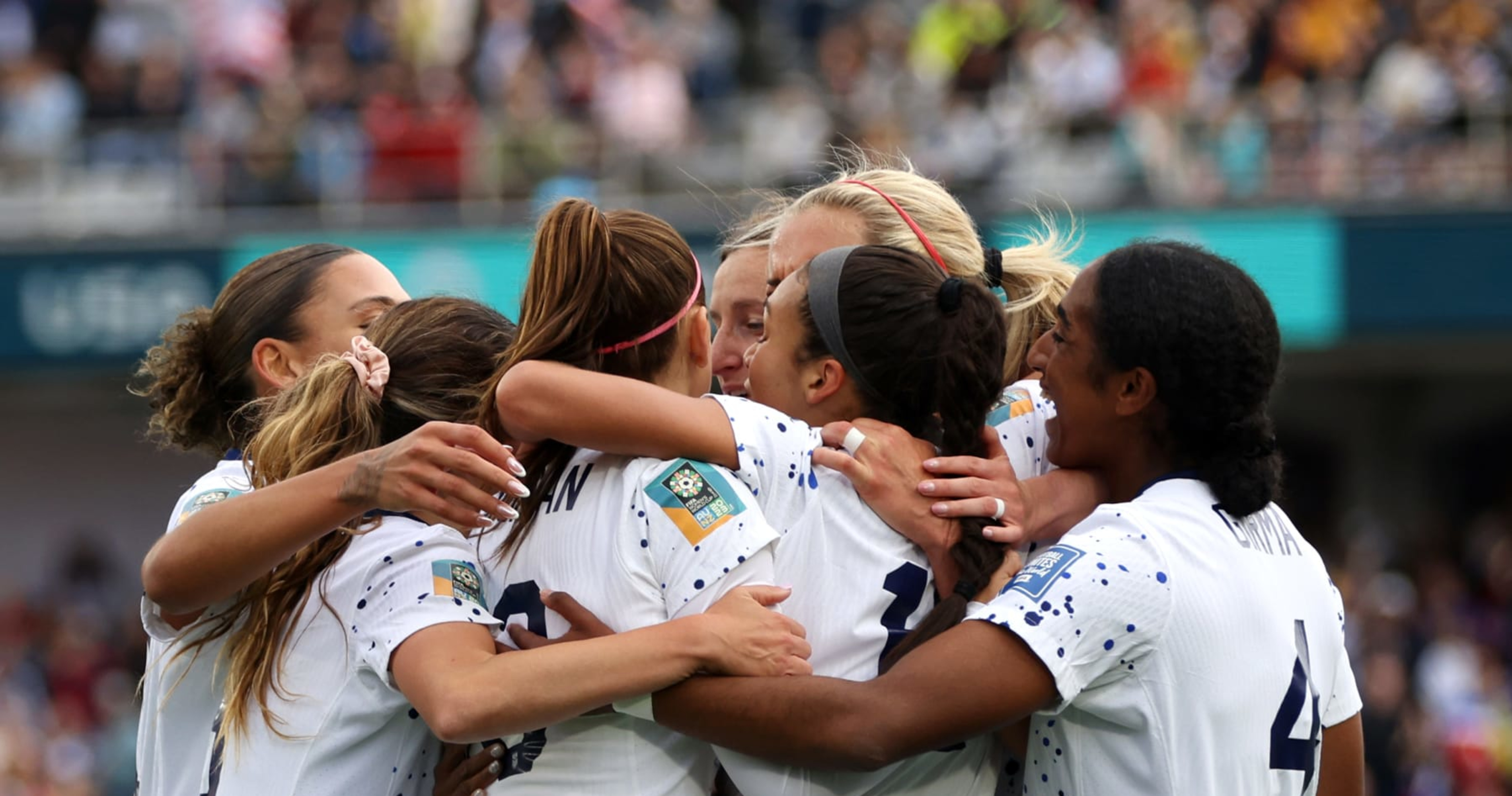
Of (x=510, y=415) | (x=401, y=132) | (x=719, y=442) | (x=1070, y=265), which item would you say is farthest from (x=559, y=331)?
(x=401, y=132)

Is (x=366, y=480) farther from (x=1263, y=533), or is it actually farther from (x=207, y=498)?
(x=1263, y=533)

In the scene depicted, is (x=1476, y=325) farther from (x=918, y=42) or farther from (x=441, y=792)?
(x=441, y=792)

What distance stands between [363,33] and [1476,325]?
29.5ft

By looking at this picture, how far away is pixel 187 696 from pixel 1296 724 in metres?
1.86

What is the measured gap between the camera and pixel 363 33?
1428cm

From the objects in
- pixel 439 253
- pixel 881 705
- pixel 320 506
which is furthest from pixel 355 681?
pixel 439 253

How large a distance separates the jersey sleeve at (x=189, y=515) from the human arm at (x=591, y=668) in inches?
22.3

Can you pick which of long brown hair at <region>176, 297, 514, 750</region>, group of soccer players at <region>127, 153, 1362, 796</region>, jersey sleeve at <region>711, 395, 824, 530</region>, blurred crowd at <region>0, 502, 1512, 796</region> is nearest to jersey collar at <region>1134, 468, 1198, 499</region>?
group of soccer players at <region>127, 153, 1362, 796</region>

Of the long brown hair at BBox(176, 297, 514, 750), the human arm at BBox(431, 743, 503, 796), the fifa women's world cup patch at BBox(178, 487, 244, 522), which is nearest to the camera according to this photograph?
the human arm at BBox(431, 743, 503, 796)

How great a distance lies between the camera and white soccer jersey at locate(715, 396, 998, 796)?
2.57 metres

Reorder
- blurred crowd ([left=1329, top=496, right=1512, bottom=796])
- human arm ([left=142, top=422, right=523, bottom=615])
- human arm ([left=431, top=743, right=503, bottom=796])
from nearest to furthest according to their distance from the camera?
human arm ([left=142, top=422, right=523, bottom=615]) → human arm ([left=431, top=743, right=503, bottom=796]) → blurred crowd ([left=1329, top=496, right=1512, bottom=796])

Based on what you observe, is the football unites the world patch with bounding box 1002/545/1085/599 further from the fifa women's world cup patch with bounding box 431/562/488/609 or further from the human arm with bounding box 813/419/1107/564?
the fifa women's world cup patch with bounding box 431/562/488/609

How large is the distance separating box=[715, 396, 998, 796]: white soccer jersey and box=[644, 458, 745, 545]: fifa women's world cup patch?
6 centimetres

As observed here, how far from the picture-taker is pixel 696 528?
249cm
